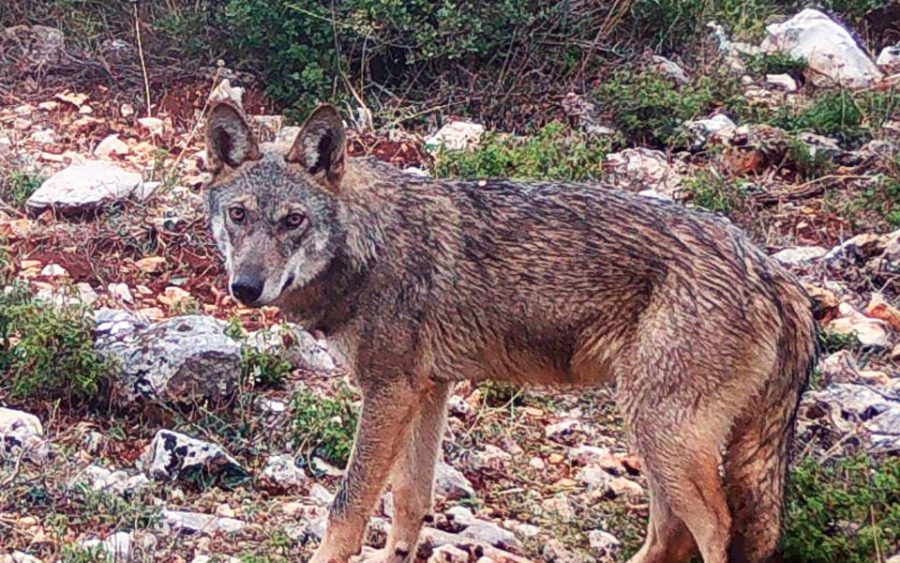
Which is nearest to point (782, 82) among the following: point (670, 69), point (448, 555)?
point (670, 69)

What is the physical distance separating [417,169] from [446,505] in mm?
3477

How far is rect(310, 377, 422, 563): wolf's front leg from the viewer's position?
5457mm

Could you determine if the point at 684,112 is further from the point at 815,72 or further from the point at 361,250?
the point at 361,250

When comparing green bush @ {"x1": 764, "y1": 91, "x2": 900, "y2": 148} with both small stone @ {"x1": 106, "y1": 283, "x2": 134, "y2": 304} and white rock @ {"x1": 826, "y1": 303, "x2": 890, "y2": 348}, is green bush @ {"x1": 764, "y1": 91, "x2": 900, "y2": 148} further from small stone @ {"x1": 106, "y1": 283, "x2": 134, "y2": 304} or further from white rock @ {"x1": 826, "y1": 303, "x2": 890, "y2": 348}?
small stone @ {"x1": 106, "y1": 283, "x2": 134, "y2": 304}

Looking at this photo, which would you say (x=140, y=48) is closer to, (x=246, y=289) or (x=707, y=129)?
(x=707, y=129)

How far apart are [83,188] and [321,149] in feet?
11.2

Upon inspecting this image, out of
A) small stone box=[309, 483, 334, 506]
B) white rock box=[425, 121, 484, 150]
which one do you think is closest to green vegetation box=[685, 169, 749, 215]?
white rock box=[425, 121, 484, 150]

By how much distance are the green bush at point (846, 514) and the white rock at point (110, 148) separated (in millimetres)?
5330

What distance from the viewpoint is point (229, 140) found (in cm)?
557

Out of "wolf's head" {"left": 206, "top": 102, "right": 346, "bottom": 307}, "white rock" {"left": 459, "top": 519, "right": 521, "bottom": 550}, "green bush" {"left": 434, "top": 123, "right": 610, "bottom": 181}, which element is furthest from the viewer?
"green bush" {"left": 434, "top": 123, "right": 610, "bottom": 181}

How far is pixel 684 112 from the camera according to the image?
397 inches

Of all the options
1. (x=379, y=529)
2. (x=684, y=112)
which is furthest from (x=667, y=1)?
(x=379, y=529)

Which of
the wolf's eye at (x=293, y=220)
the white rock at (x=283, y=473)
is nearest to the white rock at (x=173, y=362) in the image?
the white rock at (x=283, y=473)

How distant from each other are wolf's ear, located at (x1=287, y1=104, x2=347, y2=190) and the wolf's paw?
4.89 feet
